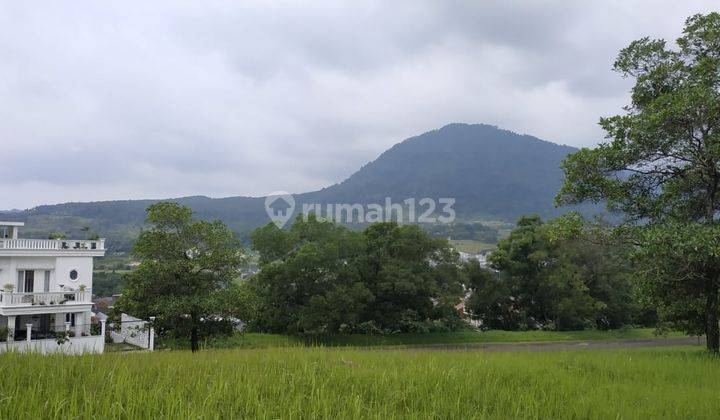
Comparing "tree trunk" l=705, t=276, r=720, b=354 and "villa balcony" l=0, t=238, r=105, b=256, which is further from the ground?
"villa balcony" l=0, t=238, r=105, b=256

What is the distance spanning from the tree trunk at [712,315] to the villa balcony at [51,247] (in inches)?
1050

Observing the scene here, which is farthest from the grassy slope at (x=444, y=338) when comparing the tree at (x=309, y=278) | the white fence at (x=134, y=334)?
the white fence at (x=134, y=334)

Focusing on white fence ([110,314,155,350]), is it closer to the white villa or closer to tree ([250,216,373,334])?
the white villa

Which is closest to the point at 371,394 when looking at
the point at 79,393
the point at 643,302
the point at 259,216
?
the point at 79,393

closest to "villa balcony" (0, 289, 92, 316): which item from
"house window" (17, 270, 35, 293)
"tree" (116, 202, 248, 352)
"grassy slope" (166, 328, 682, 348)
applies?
"house window" (17, 270, 35, 293)

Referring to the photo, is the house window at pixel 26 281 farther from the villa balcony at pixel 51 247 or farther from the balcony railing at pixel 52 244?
the balcony railing at pixel 52 244

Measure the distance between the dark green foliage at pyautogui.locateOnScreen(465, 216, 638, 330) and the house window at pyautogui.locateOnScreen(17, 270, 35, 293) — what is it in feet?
91.2

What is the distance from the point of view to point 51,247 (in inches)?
940

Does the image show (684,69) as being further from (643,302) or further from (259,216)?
(259,216)

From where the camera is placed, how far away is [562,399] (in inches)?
209

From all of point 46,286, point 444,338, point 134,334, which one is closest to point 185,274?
point 134,334

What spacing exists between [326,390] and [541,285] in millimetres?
34010

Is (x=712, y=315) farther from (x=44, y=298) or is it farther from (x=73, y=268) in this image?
(x=73, y=268)

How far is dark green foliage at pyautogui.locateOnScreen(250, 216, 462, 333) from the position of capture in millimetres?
27953
